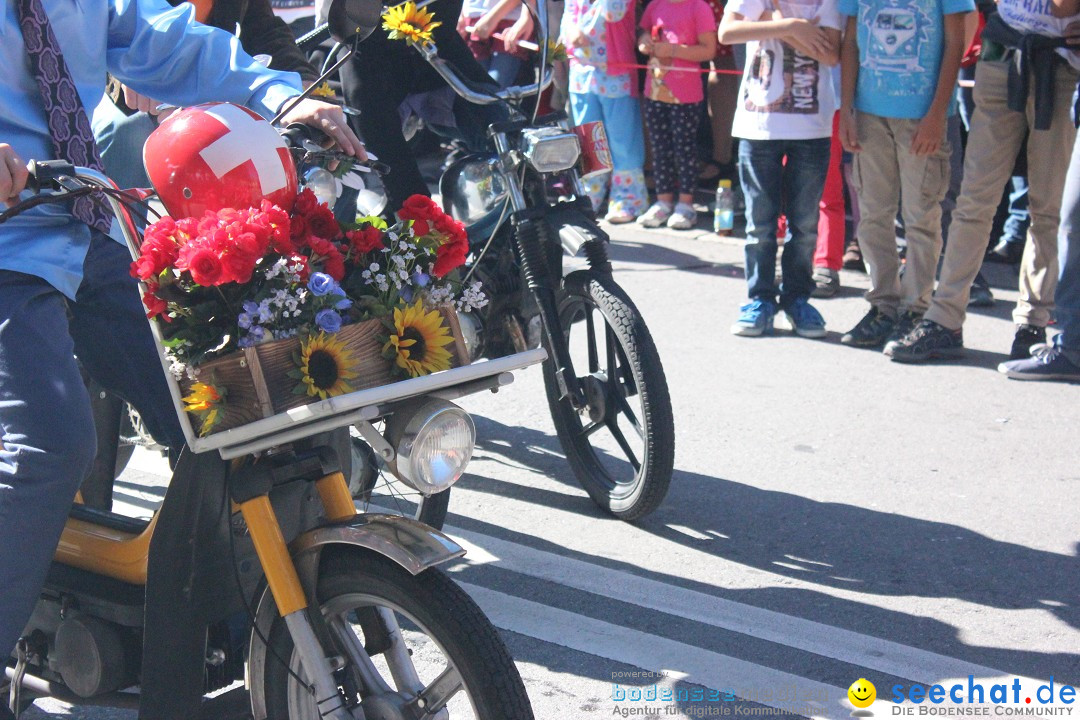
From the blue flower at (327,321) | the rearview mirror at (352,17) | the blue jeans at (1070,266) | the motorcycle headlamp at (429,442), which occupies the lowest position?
the blue jeans at (1070,266)

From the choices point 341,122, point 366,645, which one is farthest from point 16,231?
point 366,645

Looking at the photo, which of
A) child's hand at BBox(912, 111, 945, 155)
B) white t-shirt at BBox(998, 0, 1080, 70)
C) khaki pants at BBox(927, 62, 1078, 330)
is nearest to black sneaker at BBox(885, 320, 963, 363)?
khaki pants at BBox(927, 62, 1078, 330)

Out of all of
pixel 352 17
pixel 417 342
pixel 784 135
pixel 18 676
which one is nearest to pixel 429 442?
pixel 417 342

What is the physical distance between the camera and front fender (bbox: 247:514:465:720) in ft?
7.41

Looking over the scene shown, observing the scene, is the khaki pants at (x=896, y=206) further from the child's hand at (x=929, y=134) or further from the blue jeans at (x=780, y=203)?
the blue jeans at (x=780, y=203)

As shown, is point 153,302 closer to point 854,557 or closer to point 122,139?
point 122,139

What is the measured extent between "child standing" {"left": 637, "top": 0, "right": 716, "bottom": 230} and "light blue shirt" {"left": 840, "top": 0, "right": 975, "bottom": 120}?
2.43m

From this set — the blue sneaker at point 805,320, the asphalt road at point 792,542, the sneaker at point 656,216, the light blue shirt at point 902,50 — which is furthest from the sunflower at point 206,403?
the sneaker at point 656,216

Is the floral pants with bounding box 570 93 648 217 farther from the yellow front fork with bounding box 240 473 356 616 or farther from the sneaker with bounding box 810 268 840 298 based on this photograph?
the yellow front fork with bounding box 240 473 356 616

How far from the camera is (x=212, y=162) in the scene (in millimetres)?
2373

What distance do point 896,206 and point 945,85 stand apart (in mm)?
651

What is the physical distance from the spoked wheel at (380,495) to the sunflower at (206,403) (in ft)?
1.88

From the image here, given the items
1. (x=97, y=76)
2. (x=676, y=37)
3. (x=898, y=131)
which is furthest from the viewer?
(x=676, y=37)

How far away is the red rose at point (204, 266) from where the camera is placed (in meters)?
2.17
